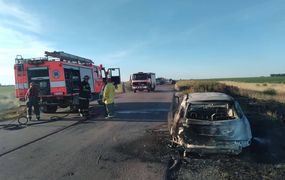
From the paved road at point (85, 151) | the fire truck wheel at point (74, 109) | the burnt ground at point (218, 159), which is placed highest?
the fire truck wheel at point (74, 109)

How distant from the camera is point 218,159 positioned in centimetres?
671

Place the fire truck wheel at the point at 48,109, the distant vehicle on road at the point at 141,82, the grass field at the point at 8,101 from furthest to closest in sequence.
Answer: the distant vehicle on road at the point at 141,82
the grass field at the point at 8,101
the fire truck wheel at the point at 48,109

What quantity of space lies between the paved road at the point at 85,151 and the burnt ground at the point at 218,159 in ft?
0.19

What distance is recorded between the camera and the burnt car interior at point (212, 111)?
24.0 feet

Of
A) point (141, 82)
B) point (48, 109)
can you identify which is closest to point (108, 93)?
point (48, 109)

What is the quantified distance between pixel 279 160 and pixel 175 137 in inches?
88.5

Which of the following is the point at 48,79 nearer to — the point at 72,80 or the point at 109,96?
the point at 72,80

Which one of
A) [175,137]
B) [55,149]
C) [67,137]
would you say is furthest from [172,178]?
[67,137]

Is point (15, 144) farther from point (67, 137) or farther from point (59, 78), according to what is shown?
point (59, 78)

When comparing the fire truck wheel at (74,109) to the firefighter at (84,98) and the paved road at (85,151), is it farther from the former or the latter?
the paved road at (85,151)

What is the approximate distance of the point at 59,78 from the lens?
1538 centimetres

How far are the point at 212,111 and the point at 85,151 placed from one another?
3503 millimetres

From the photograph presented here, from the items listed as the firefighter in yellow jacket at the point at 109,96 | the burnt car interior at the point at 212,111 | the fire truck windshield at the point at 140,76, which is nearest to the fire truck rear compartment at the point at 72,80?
the firefighter in yellow jacket at the point at 109,96

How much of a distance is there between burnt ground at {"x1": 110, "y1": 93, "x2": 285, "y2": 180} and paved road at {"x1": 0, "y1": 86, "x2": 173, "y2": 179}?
57mm
